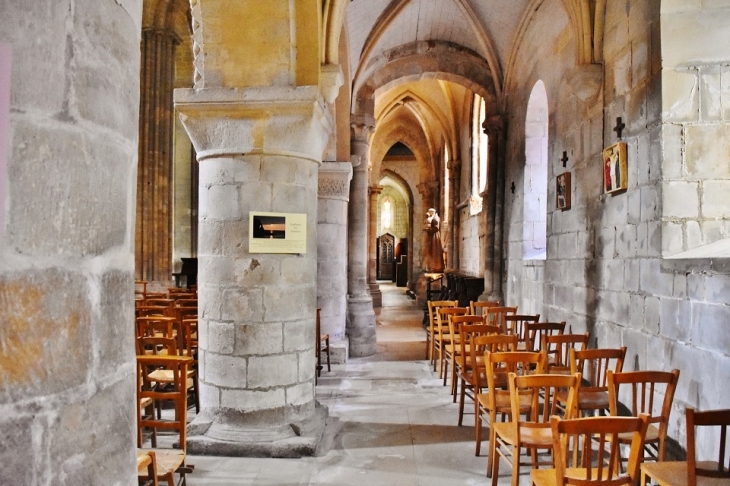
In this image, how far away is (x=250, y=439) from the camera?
3631 mm

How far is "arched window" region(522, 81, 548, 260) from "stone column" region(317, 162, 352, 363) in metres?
2.54

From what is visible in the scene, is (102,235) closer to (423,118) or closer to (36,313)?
(36,313)

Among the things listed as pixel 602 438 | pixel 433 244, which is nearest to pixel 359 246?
pixel 602 438

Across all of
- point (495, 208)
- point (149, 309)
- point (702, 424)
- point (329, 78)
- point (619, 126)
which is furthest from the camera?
point (495, 208)

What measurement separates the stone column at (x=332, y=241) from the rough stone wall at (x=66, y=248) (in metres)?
5.62

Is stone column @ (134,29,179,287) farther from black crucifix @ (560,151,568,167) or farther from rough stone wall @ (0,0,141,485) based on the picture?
rough stone wall @ (0,0,141,485)

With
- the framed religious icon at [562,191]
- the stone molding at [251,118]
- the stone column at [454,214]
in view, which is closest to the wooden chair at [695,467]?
the stone molding at [251,118]

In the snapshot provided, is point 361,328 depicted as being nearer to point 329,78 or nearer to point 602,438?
point 329,78

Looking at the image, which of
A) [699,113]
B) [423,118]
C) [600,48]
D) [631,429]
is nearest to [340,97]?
[600,48]

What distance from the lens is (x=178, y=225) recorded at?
1401cm

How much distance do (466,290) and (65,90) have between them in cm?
905

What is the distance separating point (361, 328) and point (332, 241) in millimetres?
1544

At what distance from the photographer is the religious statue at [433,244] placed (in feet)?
48.9

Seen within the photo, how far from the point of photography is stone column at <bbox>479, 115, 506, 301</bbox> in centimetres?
855
